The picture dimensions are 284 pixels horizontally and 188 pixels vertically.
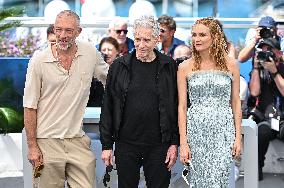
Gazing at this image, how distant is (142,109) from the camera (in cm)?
487

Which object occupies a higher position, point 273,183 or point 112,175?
point 112,175

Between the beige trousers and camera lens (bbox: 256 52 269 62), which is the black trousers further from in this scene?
camera lens (bbox: 256 52 269 62)

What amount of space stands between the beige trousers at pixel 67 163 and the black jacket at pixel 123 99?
7.4 inches

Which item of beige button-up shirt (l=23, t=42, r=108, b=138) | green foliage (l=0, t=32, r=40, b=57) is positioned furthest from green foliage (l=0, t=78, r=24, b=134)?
beige button-up shirt (l=23, t=42, r=108, b=138)

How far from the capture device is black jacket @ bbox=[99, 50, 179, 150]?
490 centimetres

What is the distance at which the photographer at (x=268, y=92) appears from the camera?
777 cm

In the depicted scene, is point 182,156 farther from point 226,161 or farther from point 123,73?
point 123,73

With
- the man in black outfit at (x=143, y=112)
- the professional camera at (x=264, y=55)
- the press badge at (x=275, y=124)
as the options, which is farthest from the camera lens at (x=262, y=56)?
the man in black outfit at (x=143, y=112)

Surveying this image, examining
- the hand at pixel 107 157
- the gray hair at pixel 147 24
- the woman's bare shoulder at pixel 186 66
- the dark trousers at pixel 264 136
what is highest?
the gray hair at pixel 147 24

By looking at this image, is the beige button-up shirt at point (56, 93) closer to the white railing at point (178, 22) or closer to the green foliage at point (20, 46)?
the green foliage at point (20, 46)

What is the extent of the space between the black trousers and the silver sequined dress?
0.22 metres

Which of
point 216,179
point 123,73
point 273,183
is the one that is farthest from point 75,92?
point 273,183

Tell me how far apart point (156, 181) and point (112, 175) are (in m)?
0.73

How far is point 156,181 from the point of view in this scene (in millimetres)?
4969
